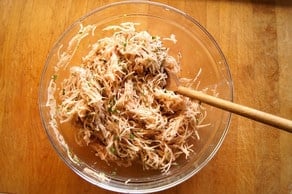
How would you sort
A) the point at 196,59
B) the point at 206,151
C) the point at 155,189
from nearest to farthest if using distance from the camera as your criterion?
the point at 155,189, the point at 206,151, the point at 196,59

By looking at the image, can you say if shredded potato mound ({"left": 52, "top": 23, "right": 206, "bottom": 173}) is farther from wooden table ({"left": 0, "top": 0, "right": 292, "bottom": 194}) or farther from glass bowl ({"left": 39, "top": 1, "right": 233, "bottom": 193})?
wooden table ({"left": 0, "top": 0, "right": 292, "bottom": 194})

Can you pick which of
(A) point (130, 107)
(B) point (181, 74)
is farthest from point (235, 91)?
(A) point (130, 107)


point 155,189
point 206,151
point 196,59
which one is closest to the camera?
point 155,189

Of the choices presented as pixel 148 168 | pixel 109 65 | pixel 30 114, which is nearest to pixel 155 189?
pixel 148 168

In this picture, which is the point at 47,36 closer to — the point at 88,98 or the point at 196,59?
the point at 88,98

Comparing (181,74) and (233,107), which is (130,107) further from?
(233,107)

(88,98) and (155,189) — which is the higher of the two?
(88,98)

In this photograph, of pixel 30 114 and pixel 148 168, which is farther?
pixel 30 114
